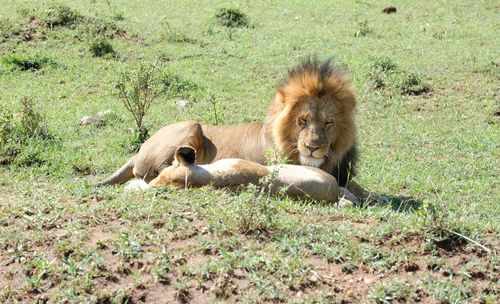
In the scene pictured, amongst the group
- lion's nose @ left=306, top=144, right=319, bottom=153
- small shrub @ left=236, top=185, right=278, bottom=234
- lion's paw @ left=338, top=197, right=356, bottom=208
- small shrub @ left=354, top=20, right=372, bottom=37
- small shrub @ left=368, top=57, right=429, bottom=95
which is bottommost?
small shrub @ left=368, top=57, right=429, bottom=95

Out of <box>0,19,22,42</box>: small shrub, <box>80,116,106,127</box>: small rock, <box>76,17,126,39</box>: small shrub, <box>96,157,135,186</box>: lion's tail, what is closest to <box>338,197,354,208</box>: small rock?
<box>96,157,135,186</box>: lion's tail

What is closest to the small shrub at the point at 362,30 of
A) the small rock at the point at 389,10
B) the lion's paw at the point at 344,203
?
the small rock at the point at 389,10

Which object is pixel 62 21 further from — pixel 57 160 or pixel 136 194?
pixel 136 194

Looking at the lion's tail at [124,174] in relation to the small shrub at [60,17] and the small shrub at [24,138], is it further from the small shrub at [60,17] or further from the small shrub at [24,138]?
the small shrub at [60,17]

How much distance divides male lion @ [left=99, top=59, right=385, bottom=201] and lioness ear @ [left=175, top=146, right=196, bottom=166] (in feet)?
4.31

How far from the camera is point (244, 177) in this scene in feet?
17.9

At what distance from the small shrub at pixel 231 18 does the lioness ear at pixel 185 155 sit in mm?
8640

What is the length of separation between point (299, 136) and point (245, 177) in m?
1.11

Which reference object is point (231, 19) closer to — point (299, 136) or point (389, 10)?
point (389, 10)

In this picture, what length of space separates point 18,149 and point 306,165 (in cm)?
308

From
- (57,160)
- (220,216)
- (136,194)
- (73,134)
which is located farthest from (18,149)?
(220,216)

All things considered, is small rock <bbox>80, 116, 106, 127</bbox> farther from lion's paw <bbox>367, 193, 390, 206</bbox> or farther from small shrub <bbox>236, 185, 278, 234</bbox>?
small shrub <bbox>236, 185, 278, 234</bbox>

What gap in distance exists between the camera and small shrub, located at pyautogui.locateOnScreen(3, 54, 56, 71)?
37.7 ft

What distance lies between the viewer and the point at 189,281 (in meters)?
3.96
